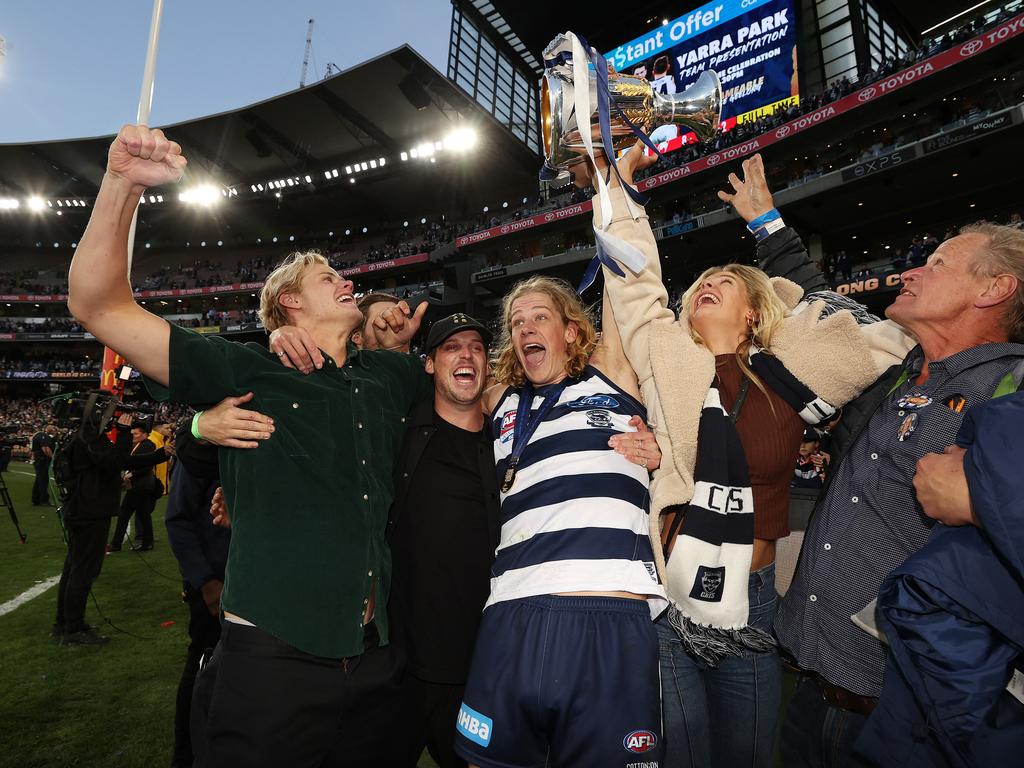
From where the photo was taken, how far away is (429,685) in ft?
7.00

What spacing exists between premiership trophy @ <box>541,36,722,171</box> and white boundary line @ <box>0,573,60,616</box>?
7.13m

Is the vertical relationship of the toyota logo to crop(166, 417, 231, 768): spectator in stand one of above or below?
above

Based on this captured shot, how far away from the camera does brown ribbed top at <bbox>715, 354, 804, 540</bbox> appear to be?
72.7 inches

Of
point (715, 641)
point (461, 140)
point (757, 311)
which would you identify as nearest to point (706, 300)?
point (757, 311)

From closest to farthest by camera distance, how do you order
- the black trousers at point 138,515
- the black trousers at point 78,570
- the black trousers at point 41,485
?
the black trousers at point 78,570 < the black trousers at point 138,515 < the black trousers at point 41,485

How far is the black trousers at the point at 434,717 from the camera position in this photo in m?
2.04

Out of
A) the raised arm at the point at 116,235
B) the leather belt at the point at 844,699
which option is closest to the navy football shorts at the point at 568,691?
the leather belt at the point at 844,699

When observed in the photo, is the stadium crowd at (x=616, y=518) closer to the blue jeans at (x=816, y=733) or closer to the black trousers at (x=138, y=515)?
the blue jeans at (x=816, y=733)

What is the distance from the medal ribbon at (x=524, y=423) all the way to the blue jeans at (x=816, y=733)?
112cm

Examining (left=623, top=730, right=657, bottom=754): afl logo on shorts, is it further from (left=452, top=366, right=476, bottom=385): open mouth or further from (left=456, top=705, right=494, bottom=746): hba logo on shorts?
(left=452, top=366, right=476, bottom=385): open mouth

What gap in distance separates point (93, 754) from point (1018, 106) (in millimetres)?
24633

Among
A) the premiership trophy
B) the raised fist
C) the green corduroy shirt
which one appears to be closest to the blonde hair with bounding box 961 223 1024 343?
the premiership trophy

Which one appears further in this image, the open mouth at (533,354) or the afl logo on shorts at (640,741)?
the open mouth at (533,354)

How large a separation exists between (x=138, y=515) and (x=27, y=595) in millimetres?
2767
